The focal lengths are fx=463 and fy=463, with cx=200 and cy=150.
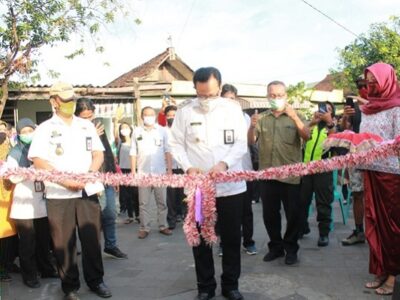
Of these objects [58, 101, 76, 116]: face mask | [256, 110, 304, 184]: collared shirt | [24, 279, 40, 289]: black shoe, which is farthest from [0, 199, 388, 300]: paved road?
[58, 101, 76, 116]: face mask

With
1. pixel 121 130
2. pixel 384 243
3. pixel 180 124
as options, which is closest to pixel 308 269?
pixel 384 243

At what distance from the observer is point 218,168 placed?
392 cm

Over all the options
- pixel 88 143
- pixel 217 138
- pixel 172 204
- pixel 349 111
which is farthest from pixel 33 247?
pixel 349 111

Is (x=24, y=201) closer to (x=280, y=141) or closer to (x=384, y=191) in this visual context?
(x=280, y=141)

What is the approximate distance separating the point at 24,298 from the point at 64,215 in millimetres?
1019

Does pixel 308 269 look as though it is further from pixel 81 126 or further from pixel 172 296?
pixel 81 126

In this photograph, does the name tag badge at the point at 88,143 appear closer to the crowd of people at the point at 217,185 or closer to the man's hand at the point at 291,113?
the crowd of people at the point at 217,185

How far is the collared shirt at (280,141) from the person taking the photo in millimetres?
5087

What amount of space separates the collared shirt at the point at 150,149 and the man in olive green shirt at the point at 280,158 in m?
2.18

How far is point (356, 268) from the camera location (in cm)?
480

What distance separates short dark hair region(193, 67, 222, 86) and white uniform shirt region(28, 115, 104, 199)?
1.21 m

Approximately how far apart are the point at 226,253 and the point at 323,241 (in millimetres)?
2178

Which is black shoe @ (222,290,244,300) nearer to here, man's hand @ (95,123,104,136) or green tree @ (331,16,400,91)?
man's hand @ (95,123,104,136)

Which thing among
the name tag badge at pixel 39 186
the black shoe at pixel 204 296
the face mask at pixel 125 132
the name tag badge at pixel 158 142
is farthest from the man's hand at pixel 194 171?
the face mask at pixel 125 132
